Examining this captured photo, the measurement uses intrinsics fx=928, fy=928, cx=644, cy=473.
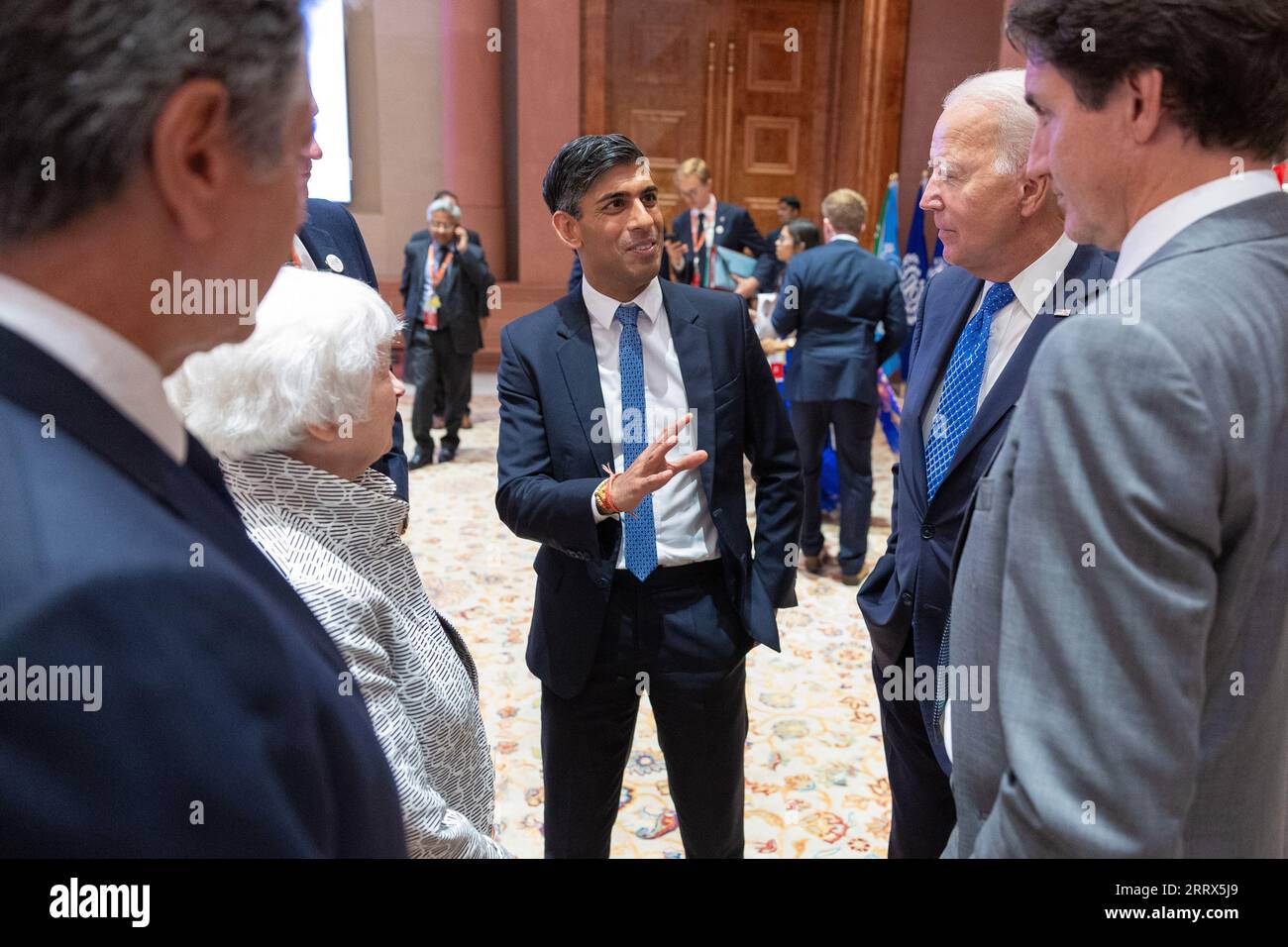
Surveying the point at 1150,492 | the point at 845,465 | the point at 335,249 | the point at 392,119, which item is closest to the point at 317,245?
the point at 335,249

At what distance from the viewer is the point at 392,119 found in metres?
9.21

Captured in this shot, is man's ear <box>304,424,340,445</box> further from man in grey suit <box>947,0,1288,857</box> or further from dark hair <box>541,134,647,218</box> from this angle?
dark hair <box>541,134,647,218</box>

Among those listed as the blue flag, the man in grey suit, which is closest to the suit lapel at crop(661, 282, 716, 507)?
the man in grey suit

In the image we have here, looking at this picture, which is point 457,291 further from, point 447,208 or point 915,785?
point 915,785

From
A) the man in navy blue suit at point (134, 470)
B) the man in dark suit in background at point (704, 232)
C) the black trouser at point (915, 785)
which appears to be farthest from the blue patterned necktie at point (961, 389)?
the man in dark suit in background at point (704, 232)

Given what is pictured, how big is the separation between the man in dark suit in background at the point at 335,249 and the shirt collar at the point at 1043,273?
126cm

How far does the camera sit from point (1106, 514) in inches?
33.7

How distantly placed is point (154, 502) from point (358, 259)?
161 centimetres

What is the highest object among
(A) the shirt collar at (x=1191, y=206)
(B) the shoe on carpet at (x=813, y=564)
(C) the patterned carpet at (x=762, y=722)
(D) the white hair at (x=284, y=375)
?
(A) the shirt collar at (x=1191, y=206)

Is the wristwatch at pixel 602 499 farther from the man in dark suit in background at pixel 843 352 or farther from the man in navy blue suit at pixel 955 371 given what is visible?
the man in dark suit in background at pixel 843 352

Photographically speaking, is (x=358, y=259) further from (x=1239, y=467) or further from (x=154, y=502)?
(x=1239, y=467)

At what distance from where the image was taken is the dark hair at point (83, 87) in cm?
55

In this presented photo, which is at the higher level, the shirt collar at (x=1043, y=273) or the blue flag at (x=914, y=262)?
the shirt collar at (x=1043, y=273)

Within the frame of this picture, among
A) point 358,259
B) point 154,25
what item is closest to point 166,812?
point 154,25
